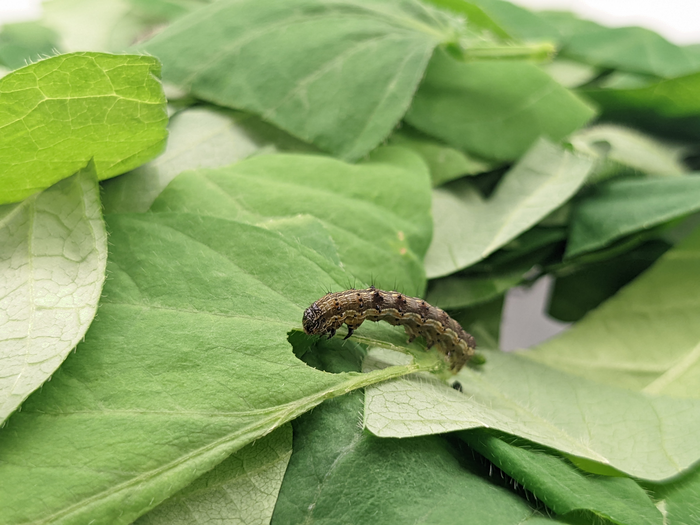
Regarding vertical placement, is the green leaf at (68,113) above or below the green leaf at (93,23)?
above

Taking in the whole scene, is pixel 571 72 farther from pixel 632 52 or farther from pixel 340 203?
pixel 340 203

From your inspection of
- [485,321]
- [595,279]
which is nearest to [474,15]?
[595,279]

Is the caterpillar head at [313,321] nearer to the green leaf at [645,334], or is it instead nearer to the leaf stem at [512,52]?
the green leaf at [645,334]

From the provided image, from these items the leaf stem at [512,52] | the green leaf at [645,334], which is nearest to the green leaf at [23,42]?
the leaf stem at [512,52]

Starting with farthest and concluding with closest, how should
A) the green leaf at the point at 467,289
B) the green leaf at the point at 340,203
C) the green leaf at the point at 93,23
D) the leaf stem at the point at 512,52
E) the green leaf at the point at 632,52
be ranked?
the green leaf at the point at 632,52 < the green leaf at the point at 93,23 < the leaf stem at the point at 512,52 < the green leaf at the point at 467,289 < the green leaf at the point at 340,203

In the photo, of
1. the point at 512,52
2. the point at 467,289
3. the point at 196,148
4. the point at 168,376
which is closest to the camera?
the point at 168,376

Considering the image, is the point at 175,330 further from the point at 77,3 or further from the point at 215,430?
the point at 77,3

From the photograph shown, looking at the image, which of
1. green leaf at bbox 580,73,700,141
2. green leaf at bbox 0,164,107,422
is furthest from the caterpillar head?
green leaf at bbox 580,73,700,141
